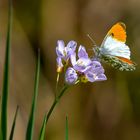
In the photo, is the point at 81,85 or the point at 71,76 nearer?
the point at 71,76

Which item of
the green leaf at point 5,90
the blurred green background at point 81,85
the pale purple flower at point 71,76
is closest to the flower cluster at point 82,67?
the pale purple flower at point 71,76

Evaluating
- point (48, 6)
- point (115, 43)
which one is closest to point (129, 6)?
point (48, 6)

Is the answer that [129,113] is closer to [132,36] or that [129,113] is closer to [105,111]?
[105,111]

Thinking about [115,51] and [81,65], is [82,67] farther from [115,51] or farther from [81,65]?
[115,51]

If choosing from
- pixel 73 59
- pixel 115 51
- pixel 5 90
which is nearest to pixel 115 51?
pixel 115 51

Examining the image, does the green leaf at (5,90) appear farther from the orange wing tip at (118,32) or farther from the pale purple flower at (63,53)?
the orange wing tip at (118,32)

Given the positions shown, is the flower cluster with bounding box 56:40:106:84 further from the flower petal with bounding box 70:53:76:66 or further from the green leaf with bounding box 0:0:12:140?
the green leaf with bounding box 0:0:12:140
